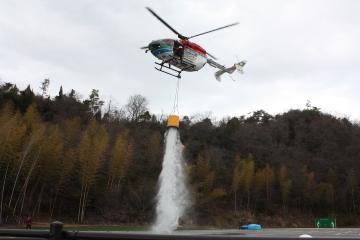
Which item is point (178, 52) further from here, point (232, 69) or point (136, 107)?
point (136, 107)

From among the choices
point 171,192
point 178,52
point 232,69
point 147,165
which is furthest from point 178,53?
point 147,165

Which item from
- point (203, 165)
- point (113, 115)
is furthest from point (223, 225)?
point (113, 115)

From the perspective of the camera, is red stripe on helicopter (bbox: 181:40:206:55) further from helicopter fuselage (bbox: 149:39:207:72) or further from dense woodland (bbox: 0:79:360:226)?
dense woodland (bbox: 0:79:360:226)

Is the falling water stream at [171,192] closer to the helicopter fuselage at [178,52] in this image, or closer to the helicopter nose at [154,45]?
the helicopter fuselage at [178,52]

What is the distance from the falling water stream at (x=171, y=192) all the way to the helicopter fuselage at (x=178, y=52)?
4305 mm

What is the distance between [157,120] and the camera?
9412cm

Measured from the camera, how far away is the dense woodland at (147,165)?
1753 inches

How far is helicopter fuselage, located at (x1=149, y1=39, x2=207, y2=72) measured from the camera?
73.9 ft

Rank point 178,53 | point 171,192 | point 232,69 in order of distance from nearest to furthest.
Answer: point 178,53
point 232,69
point 171,192

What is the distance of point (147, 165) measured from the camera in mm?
64812

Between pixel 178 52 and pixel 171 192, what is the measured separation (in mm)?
25625

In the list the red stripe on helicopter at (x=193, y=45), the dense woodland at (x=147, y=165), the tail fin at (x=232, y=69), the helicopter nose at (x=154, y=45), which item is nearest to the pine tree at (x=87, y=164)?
the dense woodland at (x=147, y=165)

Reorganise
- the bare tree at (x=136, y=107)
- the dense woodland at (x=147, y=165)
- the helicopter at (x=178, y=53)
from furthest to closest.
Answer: the bare tree at (x=136, y=107)
the dense woodland at (x=147, y=165)
the helicopter at (x=178, y=53)

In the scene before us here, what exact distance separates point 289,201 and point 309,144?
1516 inches
